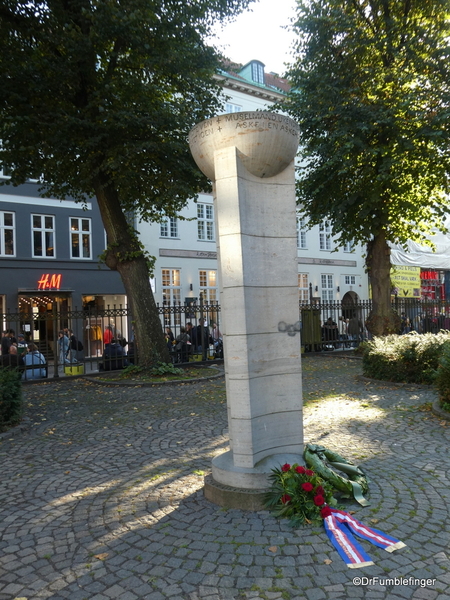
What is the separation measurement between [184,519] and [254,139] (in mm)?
3617

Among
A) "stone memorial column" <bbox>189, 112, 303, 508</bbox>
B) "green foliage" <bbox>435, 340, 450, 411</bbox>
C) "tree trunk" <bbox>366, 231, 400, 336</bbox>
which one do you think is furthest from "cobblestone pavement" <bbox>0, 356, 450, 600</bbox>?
"tree trunk" <bbox>366, 231, 400, 336</bbox>

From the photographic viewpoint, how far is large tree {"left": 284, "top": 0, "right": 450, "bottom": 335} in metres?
15.9

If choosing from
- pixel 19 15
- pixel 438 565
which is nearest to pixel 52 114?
pixel 19 15

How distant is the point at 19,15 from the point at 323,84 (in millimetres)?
9829

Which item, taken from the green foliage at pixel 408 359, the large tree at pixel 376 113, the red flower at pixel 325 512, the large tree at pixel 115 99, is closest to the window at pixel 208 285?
the large tree at pixel 376 113

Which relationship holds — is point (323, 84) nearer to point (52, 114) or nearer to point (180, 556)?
point (52, 114)

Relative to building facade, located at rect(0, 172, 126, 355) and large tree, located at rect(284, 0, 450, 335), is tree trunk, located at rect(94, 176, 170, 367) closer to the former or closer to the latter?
large tree, located at rect(284, 0, 450, 335)

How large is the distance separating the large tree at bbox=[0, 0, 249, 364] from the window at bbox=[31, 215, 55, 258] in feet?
35.5

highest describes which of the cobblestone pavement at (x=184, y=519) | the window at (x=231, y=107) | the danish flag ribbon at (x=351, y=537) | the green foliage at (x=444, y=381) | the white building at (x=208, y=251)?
the window at (x=231, y=107)

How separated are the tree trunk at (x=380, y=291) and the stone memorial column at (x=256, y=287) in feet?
48.0

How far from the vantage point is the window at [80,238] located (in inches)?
1054

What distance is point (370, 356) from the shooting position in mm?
12641

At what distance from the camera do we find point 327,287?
37906mm

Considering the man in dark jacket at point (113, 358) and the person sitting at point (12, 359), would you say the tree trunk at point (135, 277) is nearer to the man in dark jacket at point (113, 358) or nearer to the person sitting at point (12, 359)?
the man in dark jacket at point (113, 358)
